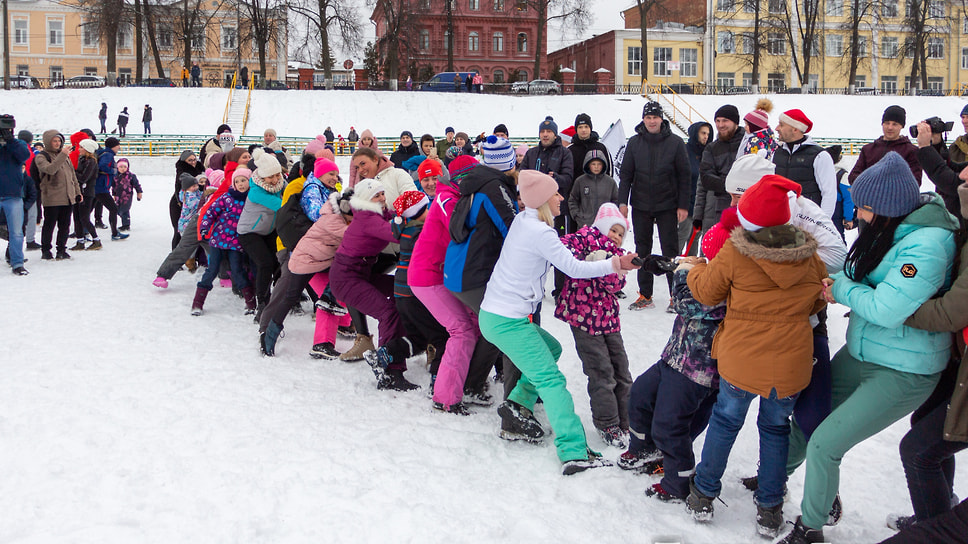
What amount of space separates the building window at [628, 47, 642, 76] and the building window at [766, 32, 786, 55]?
9098mm

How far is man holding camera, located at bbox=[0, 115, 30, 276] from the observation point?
30.5 ft

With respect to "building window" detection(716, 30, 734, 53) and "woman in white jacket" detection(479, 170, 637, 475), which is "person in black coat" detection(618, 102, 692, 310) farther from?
"building window" detection(716, 30, 734, 53)

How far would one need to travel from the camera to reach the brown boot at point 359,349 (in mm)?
6180

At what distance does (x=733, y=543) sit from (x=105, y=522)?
2948 mm

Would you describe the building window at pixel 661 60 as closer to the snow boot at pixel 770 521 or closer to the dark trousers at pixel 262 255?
the dark trousers at pixel 262 255

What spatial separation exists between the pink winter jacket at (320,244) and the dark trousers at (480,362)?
1733 millimetres

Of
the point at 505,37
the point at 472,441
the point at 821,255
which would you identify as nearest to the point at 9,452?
the point at 472,441

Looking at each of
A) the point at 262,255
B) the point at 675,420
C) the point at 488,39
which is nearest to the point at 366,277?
the point at 262,255

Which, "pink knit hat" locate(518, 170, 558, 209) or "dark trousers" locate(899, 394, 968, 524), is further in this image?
"pink knit hat" locate(518, 170, 558, 209)

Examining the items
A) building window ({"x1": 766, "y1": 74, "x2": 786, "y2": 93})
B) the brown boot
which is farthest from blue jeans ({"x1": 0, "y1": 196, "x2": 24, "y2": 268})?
building window ({"x1": 766, "y1": 74, "x2": 786, "y2": 93})

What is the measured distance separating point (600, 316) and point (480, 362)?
1097 mm

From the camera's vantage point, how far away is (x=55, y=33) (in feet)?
187

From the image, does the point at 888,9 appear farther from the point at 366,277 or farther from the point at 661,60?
the point at 366,277

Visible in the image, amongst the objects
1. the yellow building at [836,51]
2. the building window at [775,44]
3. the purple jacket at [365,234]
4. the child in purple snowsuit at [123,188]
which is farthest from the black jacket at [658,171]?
the yellow building at [836,51]
